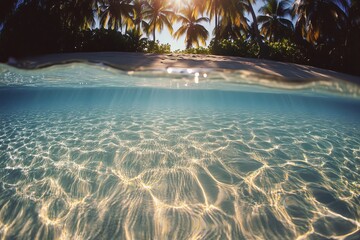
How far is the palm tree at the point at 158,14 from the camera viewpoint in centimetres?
2491

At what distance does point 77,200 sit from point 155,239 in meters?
1.65

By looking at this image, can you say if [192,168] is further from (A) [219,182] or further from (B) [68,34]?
(B) [68,34]

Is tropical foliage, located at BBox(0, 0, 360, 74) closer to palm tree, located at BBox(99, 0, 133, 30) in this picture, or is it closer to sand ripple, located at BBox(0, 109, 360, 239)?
palm tree, located at BBox(99, 0, 133, 30)

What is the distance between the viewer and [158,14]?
26.2 m

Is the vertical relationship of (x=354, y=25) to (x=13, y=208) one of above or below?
above

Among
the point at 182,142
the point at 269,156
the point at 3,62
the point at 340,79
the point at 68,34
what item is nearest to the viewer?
the point at 269,156

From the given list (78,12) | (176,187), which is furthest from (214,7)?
(176,187)

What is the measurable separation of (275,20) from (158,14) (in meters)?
14.3

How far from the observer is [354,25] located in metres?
17.4


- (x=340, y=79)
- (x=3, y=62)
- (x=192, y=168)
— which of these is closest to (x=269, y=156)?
(x=192, y=168)

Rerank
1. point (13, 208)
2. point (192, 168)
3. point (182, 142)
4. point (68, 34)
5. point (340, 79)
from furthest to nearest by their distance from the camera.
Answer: point (68, 34), point (340, 79), point (182, 142), point (192, 168), point (13, 208)

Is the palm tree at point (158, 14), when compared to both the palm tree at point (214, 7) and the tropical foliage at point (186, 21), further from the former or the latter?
the palm tree at point (214, 7)

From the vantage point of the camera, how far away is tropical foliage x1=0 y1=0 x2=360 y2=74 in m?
10.9

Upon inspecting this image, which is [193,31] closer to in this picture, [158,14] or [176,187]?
[158,14]
